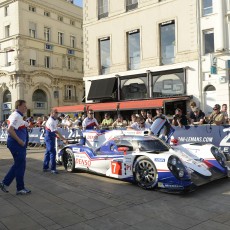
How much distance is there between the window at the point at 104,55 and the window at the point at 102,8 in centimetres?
190

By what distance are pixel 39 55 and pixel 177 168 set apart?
118ft

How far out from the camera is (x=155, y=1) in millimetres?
21250

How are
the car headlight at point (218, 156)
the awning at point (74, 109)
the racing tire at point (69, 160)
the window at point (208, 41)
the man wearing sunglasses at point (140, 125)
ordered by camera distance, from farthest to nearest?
1. the awning at point (74, 109)
2. the window at point (208, 41)
3. the man wearing sunglasses at point (140, 125)
4. the racing tire at point (69, 160)
5. the car headlight at point (218, 156)

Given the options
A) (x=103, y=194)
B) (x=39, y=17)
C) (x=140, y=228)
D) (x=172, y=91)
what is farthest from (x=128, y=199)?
(x=39, y=17)

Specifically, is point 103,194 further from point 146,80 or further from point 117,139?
point 146,80

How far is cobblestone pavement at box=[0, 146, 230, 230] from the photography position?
14.7 feet

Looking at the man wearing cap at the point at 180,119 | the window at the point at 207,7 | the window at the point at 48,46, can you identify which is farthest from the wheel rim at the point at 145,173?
the window at the point at 48,46

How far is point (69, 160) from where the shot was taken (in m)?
8.43

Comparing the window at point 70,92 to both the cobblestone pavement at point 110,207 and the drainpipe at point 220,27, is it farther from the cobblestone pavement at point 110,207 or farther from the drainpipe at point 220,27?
the cobblestone pavement at point 110,207

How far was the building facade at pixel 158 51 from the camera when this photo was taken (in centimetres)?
1881

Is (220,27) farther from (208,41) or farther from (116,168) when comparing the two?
(116,168)

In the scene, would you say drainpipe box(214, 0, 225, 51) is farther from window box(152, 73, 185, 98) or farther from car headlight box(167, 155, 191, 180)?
car headlight box(167, 155, 191, 180)

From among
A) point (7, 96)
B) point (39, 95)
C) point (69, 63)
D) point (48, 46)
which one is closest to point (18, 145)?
point (39, 95)

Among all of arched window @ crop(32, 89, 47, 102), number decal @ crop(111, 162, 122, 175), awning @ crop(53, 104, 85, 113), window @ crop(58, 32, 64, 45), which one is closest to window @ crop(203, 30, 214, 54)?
awning @ crop(53, 104, 85, 113)
